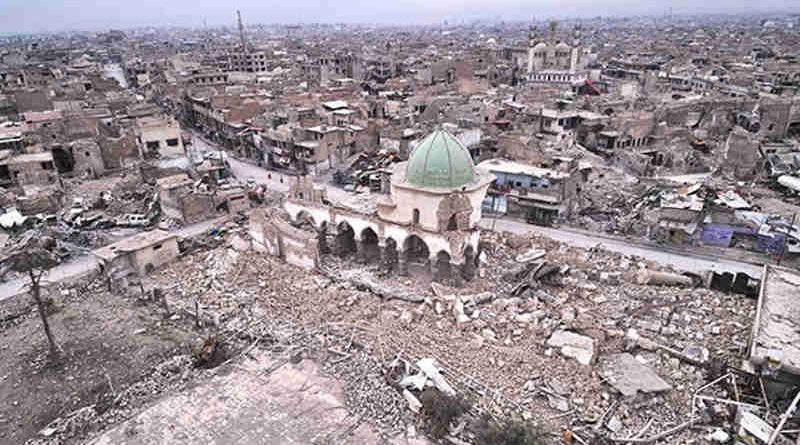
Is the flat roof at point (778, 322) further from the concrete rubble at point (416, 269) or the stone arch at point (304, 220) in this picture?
the stone arch at point (304, 220)

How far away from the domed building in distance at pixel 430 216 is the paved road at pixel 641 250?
7307mm

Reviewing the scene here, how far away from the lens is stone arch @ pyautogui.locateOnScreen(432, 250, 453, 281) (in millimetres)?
27109

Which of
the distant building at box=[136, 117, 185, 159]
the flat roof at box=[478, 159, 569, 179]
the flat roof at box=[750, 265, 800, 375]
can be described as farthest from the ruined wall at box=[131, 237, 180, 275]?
the flat roof at box=[750, 265, 800, 375]

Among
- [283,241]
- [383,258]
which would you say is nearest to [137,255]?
[283,241]

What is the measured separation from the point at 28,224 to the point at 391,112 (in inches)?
1435

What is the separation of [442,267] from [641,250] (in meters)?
12.5

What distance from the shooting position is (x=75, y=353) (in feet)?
71.4

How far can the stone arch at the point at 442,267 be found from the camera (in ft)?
88.9

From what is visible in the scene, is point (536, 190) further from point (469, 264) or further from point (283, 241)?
point (283, 241)

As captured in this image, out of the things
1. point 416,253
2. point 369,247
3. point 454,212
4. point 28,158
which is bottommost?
point 416,253

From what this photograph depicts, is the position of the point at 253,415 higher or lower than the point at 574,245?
lower

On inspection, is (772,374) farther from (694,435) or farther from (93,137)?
(93,137)

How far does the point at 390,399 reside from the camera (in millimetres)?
18734

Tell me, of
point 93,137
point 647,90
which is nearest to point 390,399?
point 93,137
